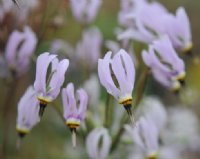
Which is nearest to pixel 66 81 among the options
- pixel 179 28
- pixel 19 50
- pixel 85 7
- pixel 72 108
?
pixel 85 7

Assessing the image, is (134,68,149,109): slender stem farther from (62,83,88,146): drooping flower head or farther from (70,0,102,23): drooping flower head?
(70,0,102,23): drooping flower head

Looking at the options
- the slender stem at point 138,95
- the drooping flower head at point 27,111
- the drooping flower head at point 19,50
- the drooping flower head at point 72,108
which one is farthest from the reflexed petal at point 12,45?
the slender stem at point 138,95

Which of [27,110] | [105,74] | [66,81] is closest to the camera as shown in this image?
[105,74]

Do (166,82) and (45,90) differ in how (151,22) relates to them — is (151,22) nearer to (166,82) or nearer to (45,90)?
(166,82)

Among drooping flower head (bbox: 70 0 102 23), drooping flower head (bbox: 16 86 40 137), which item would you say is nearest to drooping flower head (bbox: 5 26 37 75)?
drooping flower head (bbox: 16 86 40 137)

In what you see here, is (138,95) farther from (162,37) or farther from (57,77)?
(57,77)

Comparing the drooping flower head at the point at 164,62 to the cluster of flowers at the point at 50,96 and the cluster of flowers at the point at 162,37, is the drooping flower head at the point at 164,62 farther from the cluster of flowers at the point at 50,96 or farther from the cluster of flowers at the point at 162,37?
the cluster of flowers at the point at 50,96
